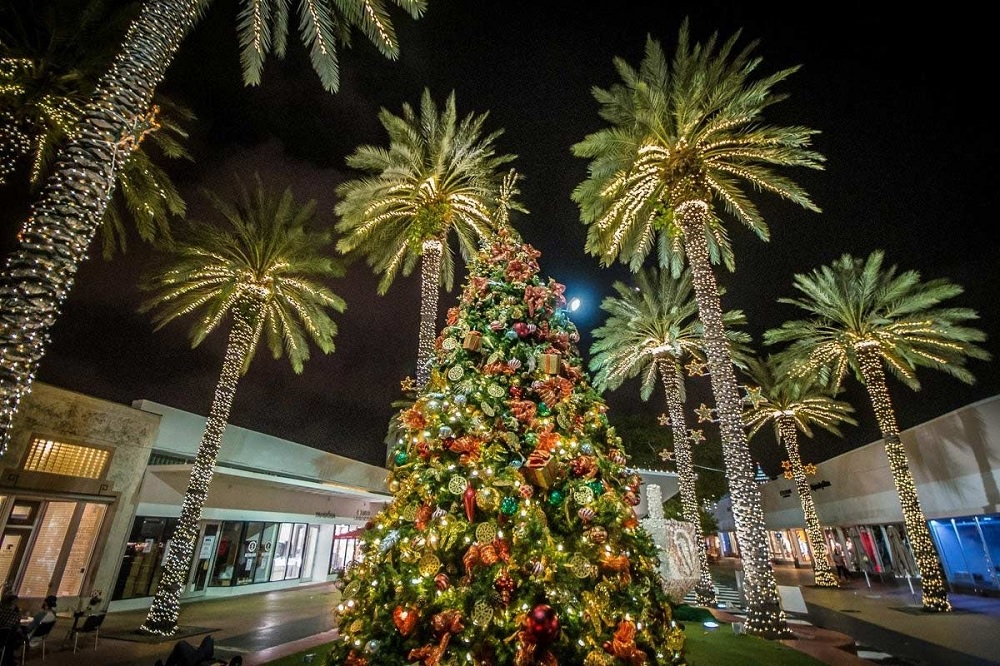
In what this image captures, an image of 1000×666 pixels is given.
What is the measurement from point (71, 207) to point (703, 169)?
14.7 meters

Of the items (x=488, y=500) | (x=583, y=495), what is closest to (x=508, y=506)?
(x=488, y=500)

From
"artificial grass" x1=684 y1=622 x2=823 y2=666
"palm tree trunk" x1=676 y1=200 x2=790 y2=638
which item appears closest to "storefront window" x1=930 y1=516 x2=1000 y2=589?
"palm tree trunk" x1=676 y1=200 x2=790 y2=638

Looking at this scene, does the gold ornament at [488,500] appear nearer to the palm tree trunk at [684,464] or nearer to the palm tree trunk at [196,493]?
the palm tree trunk at [196,493]

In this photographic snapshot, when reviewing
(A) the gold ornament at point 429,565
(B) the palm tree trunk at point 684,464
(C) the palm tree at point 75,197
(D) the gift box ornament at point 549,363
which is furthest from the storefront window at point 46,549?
(B) the palm tree trunk at point 684,464

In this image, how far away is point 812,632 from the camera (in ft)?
37.1

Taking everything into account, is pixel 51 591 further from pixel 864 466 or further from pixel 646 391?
pixel 864 466

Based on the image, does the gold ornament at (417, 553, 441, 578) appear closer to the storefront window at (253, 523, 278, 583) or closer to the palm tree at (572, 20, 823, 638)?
the palm tree at (572, 20, 823, 638)

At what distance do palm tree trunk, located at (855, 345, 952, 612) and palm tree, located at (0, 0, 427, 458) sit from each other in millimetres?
24011

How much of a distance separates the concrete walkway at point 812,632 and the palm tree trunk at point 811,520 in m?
5.05

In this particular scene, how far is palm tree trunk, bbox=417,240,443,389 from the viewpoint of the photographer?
547 inches

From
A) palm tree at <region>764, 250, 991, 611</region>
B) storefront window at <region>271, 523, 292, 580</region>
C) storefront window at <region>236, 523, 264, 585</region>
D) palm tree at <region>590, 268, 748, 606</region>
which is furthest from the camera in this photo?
storefront window at <region>271, 523, 292, 580</region>

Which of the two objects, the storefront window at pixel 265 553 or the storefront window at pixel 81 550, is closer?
the storefront window at pixel 81 550

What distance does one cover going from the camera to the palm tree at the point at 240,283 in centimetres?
1404

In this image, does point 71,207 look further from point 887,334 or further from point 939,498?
point 939,498
